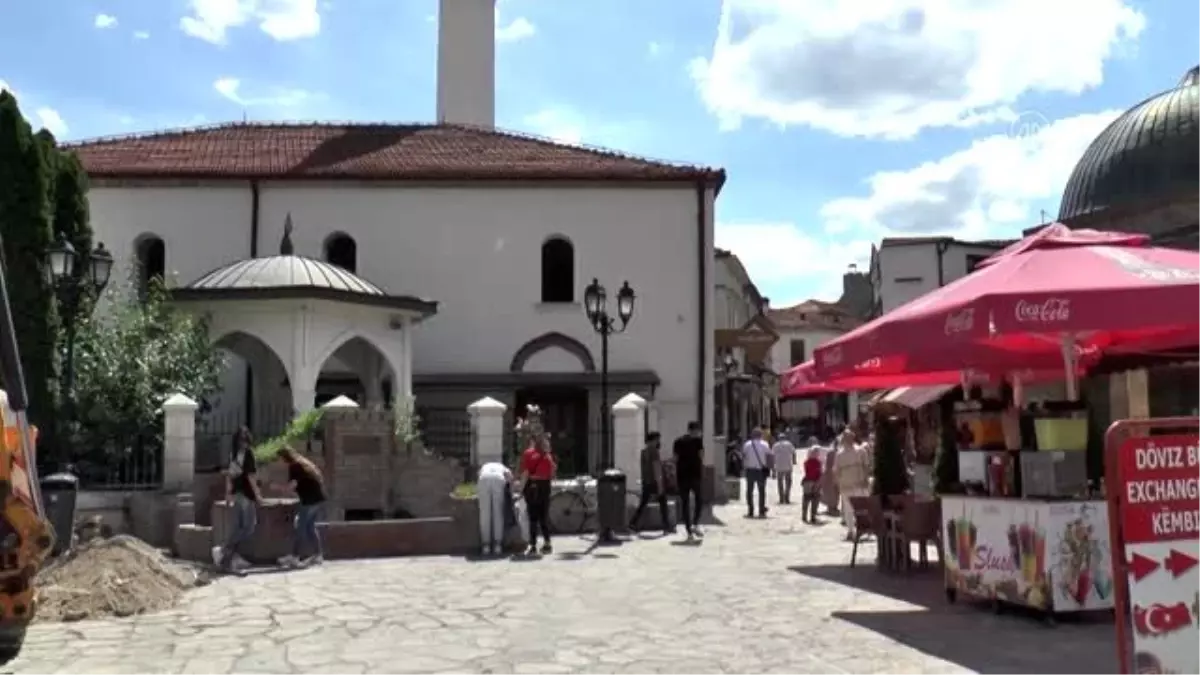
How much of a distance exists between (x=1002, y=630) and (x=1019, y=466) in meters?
1.39

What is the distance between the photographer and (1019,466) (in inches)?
385

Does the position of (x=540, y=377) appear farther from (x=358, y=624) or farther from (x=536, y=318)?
(x=358, y=624)

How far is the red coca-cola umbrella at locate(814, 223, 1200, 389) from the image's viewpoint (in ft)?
29.1

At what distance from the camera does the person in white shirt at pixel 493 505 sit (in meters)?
15.1

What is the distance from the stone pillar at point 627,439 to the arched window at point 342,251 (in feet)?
30.2

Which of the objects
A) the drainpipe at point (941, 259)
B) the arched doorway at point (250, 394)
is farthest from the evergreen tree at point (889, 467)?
the drainpipe at point (941, 259)

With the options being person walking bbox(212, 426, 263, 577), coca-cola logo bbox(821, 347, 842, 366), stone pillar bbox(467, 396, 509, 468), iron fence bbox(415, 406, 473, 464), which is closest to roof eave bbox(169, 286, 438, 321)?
iron fence bbox(415, 406, 473, 464)

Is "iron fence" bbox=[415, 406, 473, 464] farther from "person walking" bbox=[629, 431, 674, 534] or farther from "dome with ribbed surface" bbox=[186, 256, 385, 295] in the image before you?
"person walking" bbox=[629, 431, 674, 534]

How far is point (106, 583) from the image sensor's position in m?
10.6

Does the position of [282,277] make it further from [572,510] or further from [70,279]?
[572,510]

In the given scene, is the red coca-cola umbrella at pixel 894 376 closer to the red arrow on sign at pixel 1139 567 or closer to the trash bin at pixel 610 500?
the trash bin at pixel 610 500

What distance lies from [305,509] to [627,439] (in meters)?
6.92

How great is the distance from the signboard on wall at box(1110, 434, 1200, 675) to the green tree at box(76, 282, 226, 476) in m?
15.3

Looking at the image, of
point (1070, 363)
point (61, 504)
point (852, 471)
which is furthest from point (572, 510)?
point (1070, 363)
